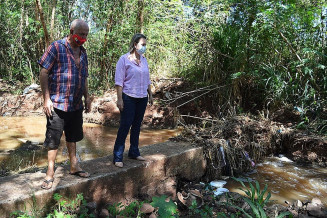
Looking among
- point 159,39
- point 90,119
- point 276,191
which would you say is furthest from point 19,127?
point 276,191

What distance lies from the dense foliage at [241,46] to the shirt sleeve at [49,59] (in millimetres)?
3689

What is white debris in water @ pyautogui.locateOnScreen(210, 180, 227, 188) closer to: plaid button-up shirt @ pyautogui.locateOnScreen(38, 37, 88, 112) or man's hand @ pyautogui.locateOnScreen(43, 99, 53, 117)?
plaid button-up shirt @ pyautogui.locateOnScreen(38, 37, 88, 112)

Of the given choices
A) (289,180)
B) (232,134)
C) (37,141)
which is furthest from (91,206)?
(37,141)

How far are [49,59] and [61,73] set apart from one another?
0.15 m

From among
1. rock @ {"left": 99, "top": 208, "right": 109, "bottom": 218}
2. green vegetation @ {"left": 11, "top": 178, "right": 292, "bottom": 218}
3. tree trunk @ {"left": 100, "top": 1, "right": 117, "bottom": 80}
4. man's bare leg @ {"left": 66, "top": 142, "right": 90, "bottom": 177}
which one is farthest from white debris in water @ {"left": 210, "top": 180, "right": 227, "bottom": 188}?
tree trunk @ {"left": 100, "top": 1, "right": 117, "bottom": 80}

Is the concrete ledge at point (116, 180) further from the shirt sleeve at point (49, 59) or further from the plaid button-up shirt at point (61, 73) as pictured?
the shirt sleeve at point (49, 59)

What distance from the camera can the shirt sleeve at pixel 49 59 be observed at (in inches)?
89.9

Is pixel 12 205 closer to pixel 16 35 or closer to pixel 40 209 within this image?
pixel 40 209

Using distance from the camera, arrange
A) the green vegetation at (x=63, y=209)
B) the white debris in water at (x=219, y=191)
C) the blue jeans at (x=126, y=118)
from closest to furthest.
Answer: the green vegetation at (x=63, y=209)
the blue jeans at (x=126, y=118)
the white debris in water at (x=219, y=191)

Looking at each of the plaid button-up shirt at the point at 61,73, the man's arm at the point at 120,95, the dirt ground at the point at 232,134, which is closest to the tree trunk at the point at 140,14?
the dirt ground at the point at 232,134

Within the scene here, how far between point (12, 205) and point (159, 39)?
22.3ft

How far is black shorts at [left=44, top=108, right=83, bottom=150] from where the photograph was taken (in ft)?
7.74

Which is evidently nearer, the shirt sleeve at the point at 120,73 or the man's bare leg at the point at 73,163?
the man's bare leg at the point at 73,163

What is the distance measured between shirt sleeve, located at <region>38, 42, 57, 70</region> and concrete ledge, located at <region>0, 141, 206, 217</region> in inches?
39.3
